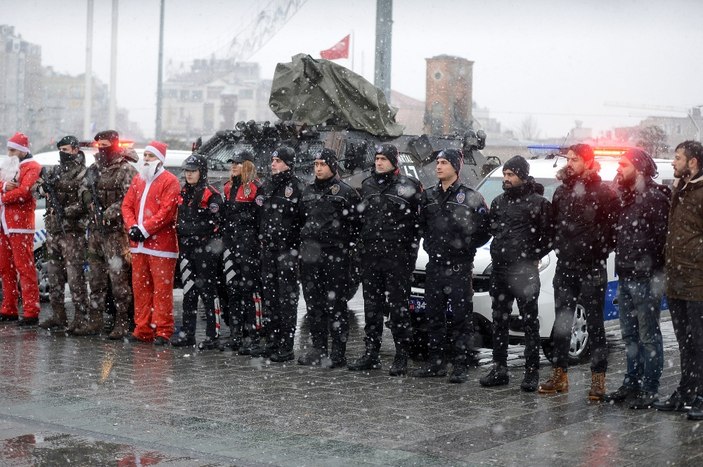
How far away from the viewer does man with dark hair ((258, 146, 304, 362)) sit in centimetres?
1052

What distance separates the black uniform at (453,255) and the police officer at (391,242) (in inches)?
7.1

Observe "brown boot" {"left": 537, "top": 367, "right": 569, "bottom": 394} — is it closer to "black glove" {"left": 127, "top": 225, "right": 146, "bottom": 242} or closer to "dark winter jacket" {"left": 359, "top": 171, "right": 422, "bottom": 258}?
"dark winter jacket" {"left": 359, "top": 171, "right": 422, "bottom": 258}

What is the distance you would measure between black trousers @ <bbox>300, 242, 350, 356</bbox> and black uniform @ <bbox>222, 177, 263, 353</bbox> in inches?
34.2

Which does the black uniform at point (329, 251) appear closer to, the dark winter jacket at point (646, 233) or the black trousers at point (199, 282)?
the black trousers at point (199, 282)

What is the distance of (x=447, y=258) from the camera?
941 cm

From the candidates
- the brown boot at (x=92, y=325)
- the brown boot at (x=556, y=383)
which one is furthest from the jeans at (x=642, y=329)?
the brown boot at (x=92, y=325)

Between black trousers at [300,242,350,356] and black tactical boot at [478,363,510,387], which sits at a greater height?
black trousers at [300,242,350,356]

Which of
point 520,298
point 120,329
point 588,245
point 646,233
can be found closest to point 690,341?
point 646,233

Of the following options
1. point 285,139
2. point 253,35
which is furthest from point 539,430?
point 253,35

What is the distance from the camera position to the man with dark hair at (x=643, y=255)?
8.37 metres

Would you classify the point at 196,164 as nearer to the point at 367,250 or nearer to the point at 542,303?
the point at 367,250

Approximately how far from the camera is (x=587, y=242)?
869 cm

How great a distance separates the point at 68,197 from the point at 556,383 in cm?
590

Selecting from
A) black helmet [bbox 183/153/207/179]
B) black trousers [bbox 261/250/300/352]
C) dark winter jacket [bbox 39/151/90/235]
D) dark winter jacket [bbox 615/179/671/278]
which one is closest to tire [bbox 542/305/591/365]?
dark winter jacket [bbox 615/179/671/278]
